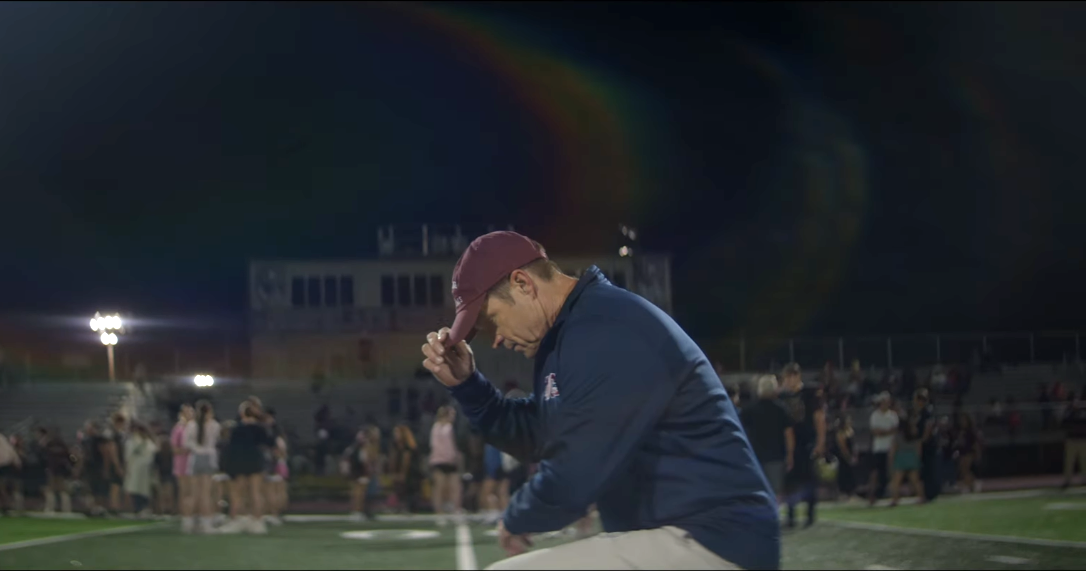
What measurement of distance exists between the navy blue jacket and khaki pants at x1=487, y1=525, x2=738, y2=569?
0.8 inches

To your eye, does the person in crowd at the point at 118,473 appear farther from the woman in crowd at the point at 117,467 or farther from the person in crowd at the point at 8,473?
the person in crowd at the point at 8,473

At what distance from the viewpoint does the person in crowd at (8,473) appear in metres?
7.33

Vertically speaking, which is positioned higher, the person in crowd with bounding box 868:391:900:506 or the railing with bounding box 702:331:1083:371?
the railing with bounding box 702:331:1083:371

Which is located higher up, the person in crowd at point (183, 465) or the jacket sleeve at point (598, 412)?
the jacket sleeve at point (598, 412)

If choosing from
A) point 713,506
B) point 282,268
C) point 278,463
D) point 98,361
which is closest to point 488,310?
point 713,506

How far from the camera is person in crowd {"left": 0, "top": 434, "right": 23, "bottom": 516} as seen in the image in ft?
24.1

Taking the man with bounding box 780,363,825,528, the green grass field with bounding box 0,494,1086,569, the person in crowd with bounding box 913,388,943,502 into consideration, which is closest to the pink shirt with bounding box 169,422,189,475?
the green grass field with bounding box 0,494,1086,569

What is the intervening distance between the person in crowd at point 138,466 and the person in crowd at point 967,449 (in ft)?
34.2

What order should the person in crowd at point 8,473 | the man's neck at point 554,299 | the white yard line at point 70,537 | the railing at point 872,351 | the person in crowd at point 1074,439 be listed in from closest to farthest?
1. the man's neck at point 554,299
2. the white yard line at point 70,537
3. the person in crowd at point 8,473
4. the person in crowd at point 1074,439
5. the railing at point 872,351

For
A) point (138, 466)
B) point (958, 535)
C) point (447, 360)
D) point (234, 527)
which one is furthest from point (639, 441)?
point (138, 466)

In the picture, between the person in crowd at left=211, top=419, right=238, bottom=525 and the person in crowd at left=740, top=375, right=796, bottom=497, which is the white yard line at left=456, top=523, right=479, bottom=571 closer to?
the person in crowd at left=211, top=419, right=238, bottom=525

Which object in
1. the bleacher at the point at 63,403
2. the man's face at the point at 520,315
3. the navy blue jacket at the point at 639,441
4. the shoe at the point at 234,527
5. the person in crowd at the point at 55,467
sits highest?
the man's face at the point at 520,315

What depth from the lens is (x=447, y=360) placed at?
261cm

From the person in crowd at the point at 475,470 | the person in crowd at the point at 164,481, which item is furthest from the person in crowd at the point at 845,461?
the person in crowd at the point at 164,481
